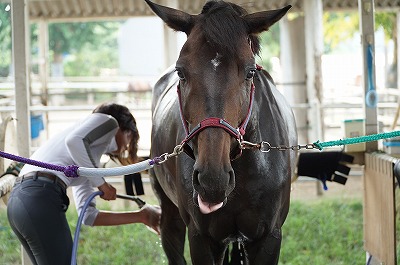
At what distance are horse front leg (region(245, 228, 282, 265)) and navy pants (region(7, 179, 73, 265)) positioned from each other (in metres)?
1.14

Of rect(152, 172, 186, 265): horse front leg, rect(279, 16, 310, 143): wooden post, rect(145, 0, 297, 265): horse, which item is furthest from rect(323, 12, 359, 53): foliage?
rect(145, 0, 297, 265): horse

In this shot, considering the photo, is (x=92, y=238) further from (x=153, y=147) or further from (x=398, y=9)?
(x=398, y=9)

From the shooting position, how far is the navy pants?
13.0 feet

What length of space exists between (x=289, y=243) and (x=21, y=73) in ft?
9.82

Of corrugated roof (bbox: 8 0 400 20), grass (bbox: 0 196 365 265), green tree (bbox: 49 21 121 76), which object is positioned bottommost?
grass (bbox: 0 196 365 265)

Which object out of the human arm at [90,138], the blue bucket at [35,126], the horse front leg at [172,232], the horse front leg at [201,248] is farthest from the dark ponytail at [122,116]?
the blue bucket at [35,126]

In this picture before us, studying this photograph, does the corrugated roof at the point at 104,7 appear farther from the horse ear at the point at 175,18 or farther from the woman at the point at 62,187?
the horse ear at the point at 175,18

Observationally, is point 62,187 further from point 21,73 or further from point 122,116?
point 21,73

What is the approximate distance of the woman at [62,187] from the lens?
13.0 ft

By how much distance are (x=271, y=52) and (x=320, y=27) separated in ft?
70.2

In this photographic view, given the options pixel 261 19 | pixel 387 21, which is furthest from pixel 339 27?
pixel 261 19

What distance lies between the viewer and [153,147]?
15.5 feet

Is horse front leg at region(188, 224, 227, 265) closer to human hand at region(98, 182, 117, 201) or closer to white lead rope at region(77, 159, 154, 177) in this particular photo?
white lead rope at region(77, 159, 154, 177)

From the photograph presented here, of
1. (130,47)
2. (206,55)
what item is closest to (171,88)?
(206,55)
